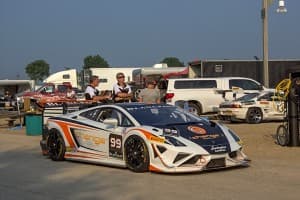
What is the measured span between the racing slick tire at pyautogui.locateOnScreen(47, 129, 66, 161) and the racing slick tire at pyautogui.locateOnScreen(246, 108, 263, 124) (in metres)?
11.8

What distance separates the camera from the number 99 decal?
11102mm

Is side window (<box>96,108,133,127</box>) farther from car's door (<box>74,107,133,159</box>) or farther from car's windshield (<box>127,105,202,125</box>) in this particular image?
car's windshield (<box>127,105,202,125</box>)

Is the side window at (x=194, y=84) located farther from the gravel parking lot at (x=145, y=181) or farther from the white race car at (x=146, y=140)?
the white race car at (x=146, y=140)

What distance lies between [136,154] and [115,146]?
70 cm

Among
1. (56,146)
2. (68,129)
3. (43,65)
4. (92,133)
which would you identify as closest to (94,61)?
(43,65)

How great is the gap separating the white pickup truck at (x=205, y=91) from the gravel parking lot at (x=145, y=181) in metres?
13.7

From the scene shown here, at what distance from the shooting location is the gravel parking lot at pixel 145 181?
8.62m

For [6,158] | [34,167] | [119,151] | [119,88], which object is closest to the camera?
[119,151]

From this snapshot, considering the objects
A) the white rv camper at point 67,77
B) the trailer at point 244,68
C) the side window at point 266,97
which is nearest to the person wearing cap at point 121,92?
the side window at point 266,97

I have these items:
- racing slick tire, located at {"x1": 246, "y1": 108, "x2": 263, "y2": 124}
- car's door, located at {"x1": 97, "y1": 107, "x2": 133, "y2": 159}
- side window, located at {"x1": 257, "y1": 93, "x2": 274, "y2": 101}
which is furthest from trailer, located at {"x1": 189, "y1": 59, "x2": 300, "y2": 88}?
car's door, located at {"x1": 97, "y1": 107, "x2": 133, "y2": 159}

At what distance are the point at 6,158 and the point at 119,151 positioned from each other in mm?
3969

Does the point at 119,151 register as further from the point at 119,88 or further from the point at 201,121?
the point at 119,88

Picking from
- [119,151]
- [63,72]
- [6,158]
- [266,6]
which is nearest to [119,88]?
[6,158]

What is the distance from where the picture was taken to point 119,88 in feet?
50.3
